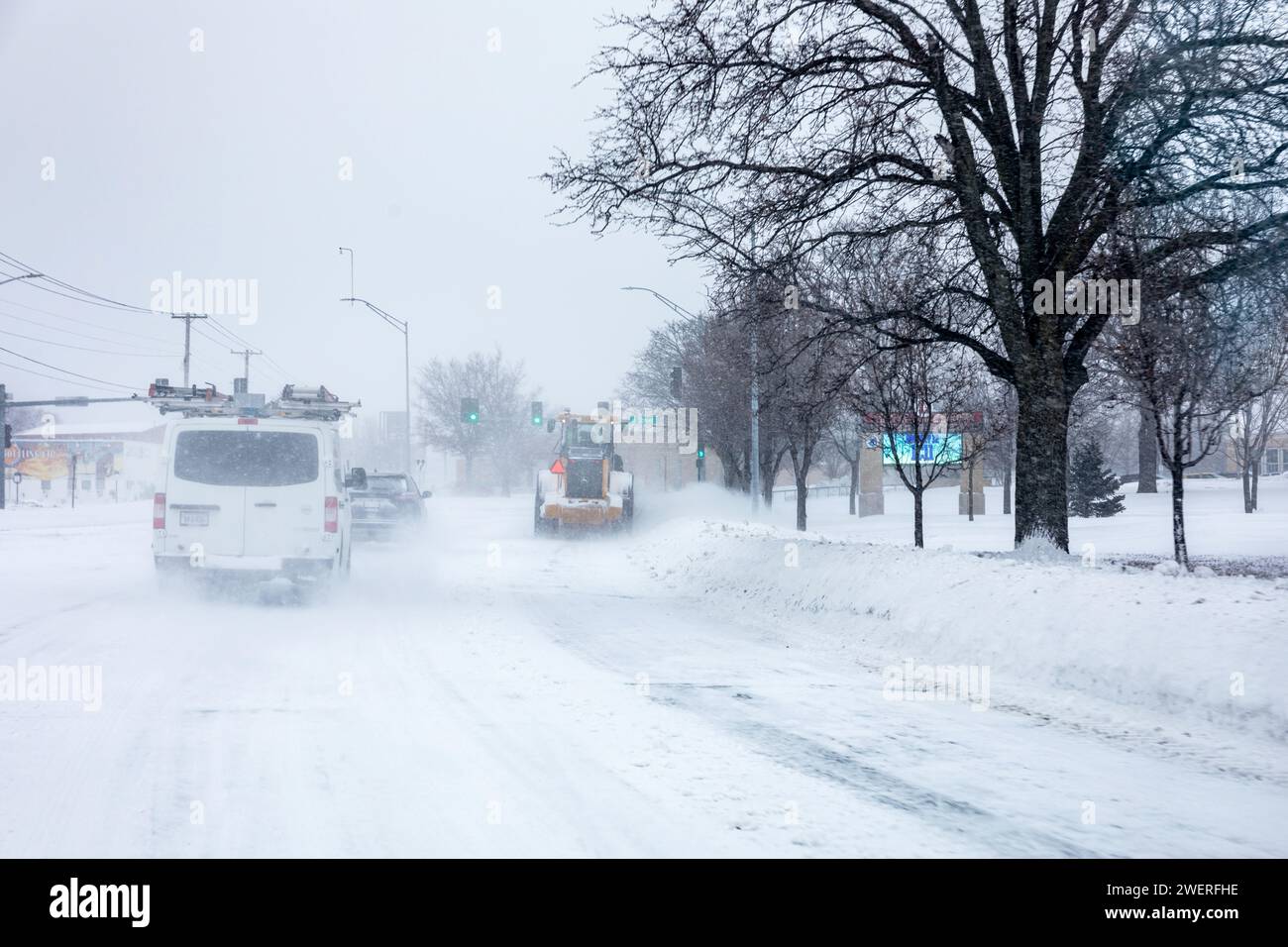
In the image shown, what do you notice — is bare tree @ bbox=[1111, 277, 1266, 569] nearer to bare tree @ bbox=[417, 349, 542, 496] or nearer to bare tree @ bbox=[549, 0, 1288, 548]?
bare tree @ bbox=[549, 0, 1288, 548]

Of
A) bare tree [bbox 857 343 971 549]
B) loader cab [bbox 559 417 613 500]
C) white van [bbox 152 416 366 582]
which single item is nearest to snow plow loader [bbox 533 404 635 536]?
loader cab [bbox 559 417 613 500]

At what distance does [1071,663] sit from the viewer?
7.96 metres

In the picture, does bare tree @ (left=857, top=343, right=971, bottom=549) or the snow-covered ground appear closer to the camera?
the snow-covered ground

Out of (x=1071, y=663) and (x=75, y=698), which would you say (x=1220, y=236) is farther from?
(x=75, y=698)

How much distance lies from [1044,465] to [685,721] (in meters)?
7.74

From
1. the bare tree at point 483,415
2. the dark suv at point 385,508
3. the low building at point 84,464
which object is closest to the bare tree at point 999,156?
the dark suv at point 385,508

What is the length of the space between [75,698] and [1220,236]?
38.2 feet

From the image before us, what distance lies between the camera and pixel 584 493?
27.5 meters

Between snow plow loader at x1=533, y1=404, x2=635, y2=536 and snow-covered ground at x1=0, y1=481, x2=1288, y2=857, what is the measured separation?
539 inches

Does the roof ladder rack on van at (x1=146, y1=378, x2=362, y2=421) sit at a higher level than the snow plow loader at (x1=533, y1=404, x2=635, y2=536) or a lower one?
higher

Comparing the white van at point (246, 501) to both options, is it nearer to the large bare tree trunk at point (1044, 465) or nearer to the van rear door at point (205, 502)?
the van rear door at point (205, 502)

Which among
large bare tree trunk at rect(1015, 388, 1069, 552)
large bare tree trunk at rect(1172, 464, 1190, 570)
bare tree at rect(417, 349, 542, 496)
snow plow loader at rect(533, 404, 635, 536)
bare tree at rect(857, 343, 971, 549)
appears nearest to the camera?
large bare tree trunk at rect(1015, 388, 1069, 552)

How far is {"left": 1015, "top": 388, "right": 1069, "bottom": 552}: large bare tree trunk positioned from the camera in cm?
1243

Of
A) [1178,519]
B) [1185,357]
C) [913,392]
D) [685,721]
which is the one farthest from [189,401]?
[1178,519]
